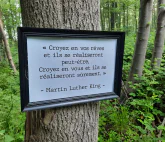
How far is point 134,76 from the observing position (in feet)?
10.4

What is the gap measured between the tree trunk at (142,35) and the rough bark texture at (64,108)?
7.35ft

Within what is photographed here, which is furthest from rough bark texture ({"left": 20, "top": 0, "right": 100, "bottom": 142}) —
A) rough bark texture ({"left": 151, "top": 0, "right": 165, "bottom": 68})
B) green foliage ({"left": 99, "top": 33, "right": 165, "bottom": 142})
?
rough bark texture ({"left": 151, "top": 0, "right": 165, "bottom": 68})

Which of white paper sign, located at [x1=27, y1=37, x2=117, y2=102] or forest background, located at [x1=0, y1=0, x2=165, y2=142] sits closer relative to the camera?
white paper sign, located at [x1=27, y1=37, x2=117, y2=102]

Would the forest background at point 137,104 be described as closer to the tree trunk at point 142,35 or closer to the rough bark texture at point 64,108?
the tree trunk at point 142,35

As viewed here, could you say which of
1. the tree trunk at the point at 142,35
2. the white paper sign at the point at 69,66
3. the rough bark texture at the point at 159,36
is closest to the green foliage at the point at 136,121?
the tree trunk at the point at 142,35

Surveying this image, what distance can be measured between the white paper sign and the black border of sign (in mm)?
23

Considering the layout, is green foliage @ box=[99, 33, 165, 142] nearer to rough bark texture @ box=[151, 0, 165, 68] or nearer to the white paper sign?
rough bark texture @ box=[151, 0, 165, 68]

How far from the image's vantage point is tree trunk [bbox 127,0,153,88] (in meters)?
2.99

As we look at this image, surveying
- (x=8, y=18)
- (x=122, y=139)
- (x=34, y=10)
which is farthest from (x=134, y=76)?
(x=8, y=18)

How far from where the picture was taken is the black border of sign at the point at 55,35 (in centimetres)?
84

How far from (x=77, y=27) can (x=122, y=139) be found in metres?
1.78

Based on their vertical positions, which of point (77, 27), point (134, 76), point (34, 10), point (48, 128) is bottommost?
point (134, 76)

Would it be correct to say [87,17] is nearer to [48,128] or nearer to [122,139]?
[48,128]

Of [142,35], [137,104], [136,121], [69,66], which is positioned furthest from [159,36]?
[69,66]
